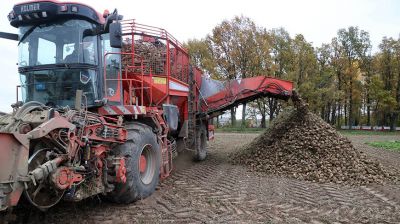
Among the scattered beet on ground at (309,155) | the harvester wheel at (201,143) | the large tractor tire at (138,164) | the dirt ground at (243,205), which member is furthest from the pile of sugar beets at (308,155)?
the large tractor tire at (138,164)

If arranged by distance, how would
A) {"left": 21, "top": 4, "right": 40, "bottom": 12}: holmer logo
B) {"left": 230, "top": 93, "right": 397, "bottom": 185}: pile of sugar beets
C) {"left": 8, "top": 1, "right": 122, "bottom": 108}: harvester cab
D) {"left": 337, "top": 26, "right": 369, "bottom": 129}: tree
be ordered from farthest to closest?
{"left": 337, "top": 26, "right": 369, "bottom": 129}: tree → {"left": 230, "top": 93, "right": 397, "bottom": 185}: pile of sugar beets → {"left": 8, "top": 1, "right": 122, "bottom": 108}: harvester cab → {"left": 21, "top": 4, "right": 40, "bottom": 12}: holmer logo

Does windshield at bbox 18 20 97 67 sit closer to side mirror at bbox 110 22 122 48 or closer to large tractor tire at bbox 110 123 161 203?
side mirror at bbox 110 22 122 48

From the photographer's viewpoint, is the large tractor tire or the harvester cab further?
the harvester cab

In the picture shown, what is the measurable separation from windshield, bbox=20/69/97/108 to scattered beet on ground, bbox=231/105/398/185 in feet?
15.5

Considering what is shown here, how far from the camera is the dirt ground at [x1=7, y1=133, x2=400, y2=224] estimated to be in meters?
5.19

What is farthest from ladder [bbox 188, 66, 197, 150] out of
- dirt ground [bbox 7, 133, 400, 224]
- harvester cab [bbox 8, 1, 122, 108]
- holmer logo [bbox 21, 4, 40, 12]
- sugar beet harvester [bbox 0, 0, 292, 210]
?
holmer logo [bbox 21, 4, 40, 12]

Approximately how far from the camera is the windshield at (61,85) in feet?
19.2

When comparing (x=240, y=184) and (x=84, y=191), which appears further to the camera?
(x=240, y=184)

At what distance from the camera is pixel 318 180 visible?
26.2 ft

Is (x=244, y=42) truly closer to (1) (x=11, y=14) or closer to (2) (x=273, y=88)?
(2) (x=273, y=88)

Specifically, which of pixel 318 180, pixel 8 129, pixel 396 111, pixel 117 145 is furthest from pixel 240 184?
pixel 396 111

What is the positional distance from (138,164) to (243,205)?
1703 mm

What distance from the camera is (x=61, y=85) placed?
587 centimetres

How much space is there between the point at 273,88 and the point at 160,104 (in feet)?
11.2
